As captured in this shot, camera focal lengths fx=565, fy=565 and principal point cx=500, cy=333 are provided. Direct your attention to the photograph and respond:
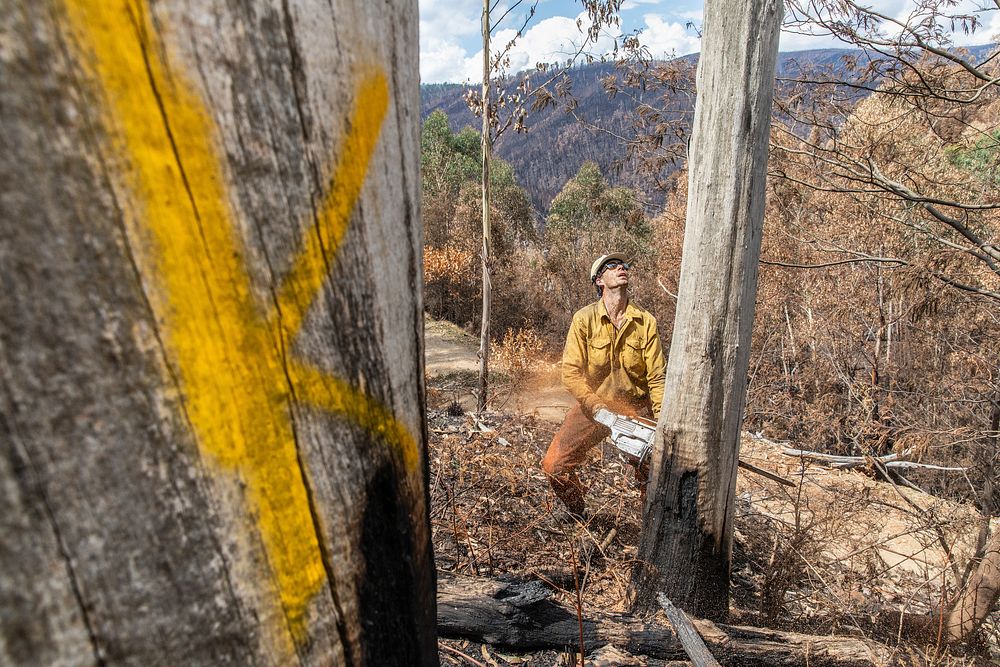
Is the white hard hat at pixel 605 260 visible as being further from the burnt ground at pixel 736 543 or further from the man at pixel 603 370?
the burnt ground at pixel 736 543

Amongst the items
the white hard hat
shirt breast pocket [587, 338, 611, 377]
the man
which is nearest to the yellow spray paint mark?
the man

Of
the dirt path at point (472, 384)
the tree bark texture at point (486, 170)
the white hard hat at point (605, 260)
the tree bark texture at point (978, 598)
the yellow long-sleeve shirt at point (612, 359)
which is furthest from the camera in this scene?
the dirt path at point (472, 384)

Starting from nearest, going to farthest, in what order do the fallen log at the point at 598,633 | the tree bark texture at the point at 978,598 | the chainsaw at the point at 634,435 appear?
the fallen log at the point at 598,633
the tree bark texture at the point at 978,598
the chainsaw at the point at 634,435

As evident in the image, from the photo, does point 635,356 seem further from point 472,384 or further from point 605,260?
point 472,384

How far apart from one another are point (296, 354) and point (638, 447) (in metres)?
3.55

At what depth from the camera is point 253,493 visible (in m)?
0.50

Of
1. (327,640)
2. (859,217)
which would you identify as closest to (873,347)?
(859,217)

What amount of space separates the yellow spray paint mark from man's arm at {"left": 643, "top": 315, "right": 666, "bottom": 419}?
151 inches

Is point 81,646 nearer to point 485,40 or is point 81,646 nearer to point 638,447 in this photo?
point 638,447

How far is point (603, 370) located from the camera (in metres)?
4.66

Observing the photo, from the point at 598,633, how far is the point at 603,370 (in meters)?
2.76

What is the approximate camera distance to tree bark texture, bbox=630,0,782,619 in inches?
92.6

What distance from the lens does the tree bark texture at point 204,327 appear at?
37 cm

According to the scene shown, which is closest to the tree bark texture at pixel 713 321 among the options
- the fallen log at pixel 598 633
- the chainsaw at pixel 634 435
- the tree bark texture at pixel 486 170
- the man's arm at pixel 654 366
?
the fallen log at pixel 598 633
